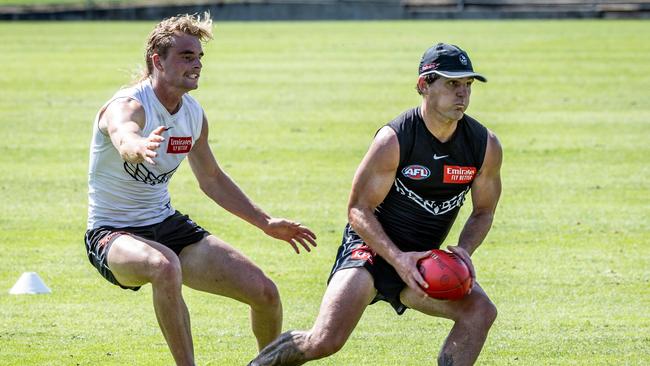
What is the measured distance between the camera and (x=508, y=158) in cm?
1600

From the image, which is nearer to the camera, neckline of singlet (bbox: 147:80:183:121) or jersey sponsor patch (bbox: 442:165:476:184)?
jersey sponsor patch (bbox: 442:165:476:184)

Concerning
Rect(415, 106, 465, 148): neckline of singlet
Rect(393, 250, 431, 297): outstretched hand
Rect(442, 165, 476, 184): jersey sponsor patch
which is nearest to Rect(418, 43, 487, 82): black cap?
Rect(415, 106, 465, 148): neckline of singlet

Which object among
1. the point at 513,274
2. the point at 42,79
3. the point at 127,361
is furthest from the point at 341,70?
the point at 127,361

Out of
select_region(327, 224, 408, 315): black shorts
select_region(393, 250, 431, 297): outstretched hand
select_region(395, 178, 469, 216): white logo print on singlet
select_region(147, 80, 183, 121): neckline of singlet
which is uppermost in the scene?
select_region(147, 80, 183, 121): neckline of singlet

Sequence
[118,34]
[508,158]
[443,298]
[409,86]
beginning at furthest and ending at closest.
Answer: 1. [118,34]
2. [409,86]
3. [508,158]
4. [443,298]

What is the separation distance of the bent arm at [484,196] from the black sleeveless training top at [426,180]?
50 millimetres

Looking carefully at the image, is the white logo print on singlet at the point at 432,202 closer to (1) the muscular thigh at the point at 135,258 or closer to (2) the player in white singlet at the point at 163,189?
(2) the player in white singlet at the point at 163,189

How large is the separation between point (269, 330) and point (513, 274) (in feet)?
11.1

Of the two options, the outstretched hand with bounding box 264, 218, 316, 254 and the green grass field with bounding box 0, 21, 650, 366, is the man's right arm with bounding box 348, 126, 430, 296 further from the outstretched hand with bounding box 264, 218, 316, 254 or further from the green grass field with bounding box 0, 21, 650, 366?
the green grass field with bounding box 0, 21, 650, 366

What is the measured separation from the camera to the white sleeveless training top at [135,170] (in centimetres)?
782

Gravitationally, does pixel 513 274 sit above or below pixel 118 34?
above

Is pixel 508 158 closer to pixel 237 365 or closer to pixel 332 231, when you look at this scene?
pixel 332 231

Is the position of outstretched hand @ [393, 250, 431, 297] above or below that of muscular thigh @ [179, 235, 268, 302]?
above

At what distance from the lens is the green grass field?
908cm
